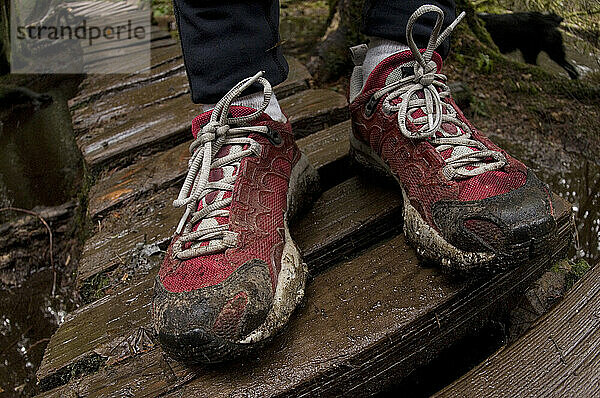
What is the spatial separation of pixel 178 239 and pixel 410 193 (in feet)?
2.02

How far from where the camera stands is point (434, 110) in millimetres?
1419

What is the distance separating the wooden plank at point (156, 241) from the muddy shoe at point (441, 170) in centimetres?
13

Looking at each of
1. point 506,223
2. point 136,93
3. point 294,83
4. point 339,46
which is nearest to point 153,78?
point 136,93

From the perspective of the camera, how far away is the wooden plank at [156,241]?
4.68 ft

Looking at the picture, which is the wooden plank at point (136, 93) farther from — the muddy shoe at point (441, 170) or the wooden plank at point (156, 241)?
the muddy shoe at point (441, 170)

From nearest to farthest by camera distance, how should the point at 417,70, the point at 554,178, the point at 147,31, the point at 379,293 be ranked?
1. the point at 379,293
2. the point at 417,70
3. the point at 554,178
4. the point at 147,31

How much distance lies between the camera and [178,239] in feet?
4.15

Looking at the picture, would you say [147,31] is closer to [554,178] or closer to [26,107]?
[26,107]

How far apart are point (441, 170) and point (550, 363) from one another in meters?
0.51

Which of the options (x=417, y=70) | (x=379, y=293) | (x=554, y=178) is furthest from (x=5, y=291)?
(x=554, y=178)

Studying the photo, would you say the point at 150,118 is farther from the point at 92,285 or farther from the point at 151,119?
the point at 92,285

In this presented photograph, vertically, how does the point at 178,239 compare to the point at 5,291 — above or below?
above

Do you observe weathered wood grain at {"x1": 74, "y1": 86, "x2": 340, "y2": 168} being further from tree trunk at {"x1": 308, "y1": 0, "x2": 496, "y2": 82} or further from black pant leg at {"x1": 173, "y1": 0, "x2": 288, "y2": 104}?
black pant leg at {"x1": 173, "y1": 0, "x2": 288, "y2": 104}

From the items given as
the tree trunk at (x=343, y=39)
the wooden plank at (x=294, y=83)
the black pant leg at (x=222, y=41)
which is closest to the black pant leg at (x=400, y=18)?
the black pant leg at (x=222, y=41)
